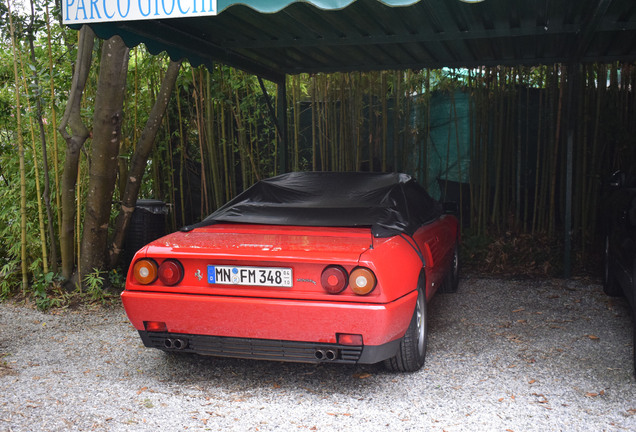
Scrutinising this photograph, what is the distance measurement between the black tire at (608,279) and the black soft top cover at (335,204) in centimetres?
195

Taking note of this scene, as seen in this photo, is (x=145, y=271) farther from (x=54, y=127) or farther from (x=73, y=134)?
(x=54, y=127)

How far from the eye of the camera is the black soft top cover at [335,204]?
12.0ft

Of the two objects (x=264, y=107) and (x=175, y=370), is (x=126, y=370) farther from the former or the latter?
(x=264, y=107)

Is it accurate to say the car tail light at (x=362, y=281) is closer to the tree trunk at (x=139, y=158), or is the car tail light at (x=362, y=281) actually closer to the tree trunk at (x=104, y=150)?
the tree trunk at (x=104, y=150)

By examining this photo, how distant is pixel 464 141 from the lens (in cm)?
725

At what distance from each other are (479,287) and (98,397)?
396 cm

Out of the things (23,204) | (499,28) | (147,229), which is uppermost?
(499,28)

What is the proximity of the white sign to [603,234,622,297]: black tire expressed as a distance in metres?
4.10

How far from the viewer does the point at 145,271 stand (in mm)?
3166

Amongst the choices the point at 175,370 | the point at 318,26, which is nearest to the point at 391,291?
the point at 175,370

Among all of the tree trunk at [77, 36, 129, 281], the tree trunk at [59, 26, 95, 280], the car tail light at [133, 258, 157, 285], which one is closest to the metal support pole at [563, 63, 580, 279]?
the tree trunk at [77, 36, 129, 281]

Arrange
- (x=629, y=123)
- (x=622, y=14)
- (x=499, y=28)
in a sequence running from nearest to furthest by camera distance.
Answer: (x=622, y=14) → (x=499, y=28) → (x=629, y=123)

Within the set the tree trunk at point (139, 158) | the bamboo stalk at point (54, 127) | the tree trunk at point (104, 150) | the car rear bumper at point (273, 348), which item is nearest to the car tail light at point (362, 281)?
the car rear bumper at point (273, 348)

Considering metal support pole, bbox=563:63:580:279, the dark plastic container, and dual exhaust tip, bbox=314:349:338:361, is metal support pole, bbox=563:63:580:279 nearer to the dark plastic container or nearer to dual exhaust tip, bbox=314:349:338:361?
dual exhaust tip, bbox=314:349:338:361
